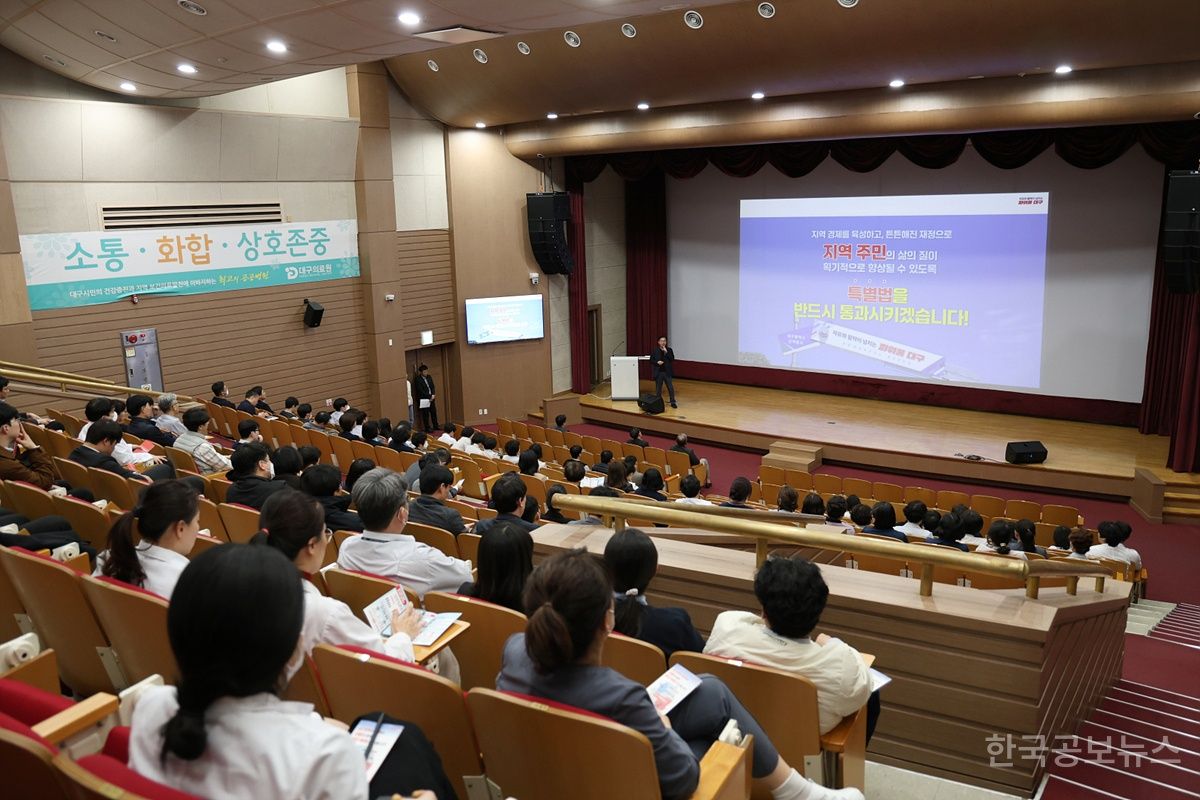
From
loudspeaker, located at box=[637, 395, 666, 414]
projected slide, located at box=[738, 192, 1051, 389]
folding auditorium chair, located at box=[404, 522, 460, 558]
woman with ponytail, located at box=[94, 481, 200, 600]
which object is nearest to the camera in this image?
woman with ponytail, located at box=[94, 481, 200, 600]

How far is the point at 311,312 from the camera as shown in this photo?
39.0ft

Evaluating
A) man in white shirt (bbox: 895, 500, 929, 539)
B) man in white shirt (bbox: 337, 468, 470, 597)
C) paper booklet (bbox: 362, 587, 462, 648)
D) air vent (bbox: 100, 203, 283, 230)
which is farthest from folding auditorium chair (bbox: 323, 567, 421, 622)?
air vent (bbox: 100, 203, 283, 230)

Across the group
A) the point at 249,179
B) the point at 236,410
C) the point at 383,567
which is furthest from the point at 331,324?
the point at 383,567

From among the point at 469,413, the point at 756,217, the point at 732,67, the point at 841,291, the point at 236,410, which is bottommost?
the point at 469,413

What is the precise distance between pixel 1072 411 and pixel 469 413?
8715 millimetres

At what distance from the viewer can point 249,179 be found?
11.1 metres

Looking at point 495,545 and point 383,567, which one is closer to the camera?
point 495,545

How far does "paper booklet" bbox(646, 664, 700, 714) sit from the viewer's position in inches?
81.3

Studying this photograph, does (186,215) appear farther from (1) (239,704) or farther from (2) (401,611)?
(1) (239,704)

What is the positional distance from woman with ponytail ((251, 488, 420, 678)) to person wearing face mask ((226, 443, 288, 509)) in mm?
1843

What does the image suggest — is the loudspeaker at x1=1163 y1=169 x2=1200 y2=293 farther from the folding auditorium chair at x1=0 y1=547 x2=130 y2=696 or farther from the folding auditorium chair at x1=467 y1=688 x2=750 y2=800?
the folding auditorium chair at x1=0 y1=547 x2=130 y2=696

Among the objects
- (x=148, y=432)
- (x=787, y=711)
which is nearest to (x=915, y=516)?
(x=787, y=711)

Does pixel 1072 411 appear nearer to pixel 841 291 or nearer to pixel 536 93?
pixel 841 291

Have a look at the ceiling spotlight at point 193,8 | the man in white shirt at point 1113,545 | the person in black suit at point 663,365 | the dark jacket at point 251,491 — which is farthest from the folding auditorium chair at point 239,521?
the person in black suit at point 663,365
